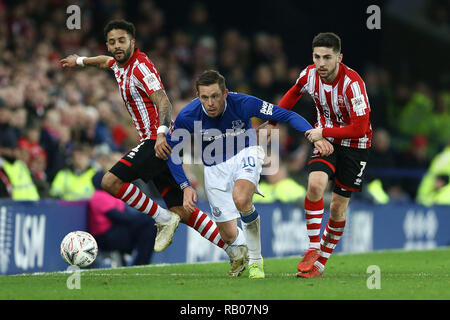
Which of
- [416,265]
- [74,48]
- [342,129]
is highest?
[74,48]

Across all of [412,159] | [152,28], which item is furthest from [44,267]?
[412,159]

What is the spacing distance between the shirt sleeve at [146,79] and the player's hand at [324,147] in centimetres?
163

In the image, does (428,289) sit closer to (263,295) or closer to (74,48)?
(263,295)

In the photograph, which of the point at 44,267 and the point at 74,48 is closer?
the point at 44,267

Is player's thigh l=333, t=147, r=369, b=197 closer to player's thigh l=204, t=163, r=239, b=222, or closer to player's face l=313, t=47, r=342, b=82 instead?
player's face l=313, t=47, r=342, b=82

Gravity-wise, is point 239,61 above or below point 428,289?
above

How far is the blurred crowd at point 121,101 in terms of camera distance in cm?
1273

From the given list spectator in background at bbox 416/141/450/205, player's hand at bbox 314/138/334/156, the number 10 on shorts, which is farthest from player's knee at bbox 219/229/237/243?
spectator in background at bbox 416/141/450/205

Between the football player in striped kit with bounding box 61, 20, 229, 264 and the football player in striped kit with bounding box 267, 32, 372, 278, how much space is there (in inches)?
35.3

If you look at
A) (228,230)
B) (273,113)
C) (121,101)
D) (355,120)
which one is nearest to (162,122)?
(273,113)

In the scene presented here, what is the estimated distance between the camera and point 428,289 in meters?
7.53

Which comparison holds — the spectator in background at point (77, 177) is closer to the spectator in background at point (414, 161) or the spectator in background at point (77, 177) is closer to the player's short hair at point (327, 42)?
the player's short hair at point (327, 42)

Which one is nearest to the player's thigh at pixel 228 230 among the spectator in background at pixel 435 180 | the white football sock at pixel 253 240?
the white football sock at pixel 253 240

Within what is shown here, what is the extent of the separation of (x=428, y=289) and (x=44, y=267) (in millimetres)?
4910
